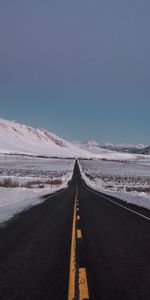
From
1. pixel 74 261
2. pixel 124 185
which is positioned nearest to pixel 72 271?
pixel 74 261

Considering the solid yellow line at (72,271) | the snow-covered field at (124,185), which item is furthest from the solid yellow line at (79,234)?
the snow-covered field at (124,185)

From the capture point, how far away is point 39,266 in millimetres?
6082

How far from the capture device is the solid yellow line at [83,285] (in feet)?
15.0

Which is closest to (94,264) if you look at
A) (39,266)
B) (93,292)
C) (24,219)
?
(39,266)

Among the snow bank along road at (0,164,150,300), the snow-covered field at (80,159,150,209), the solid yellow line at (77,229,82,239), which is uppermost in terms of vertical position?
the snow bank along road at (0,164,150,300)

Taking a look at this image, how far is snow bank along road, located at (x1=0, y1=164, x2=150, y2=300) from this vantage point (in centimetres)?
479

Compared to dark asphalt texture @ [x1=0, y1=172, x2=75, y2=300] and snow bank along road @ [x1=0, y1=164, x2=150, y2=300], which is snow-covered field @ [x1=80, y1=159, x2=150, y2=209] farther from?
dark asphalt texture @ [x1=0, y1=172, x2=75, y2=300]

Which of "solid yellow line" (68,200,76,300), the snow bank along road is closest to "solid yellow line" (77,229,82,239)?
the snow bank along road

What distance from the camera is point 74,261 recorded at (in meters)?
6.49

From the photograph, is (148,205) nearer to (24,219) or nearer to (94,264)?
(24,219)

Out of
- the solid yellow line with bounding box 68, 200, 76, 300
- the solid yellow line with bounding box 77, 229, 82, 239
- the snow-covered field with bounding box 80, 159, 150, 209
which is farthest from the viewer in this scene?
the snow-covered field with bounding box 80, 159, 150, 209

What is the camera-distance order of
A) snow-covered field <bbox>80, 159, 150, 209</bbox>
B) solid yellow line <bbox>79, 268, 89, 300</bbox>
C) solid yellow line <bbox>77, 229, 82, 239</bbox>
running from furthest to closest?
snow-covered field <bbox>80, 159, 150, 209</bbox> → solid yellow line <bbox>77, 229, 82, 239</bbox> → solid yellow line <bbox>79, 268, 89, 300</bbox>

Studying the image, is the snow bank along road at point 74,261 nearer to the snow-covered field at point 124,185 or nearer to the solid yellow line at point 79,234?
the solid yellow line at point 79,234

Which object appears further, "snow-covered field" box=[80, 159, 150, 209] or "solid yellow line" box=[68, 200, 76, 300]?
"snow-covered field" box=[80, 159, 150, 209]
